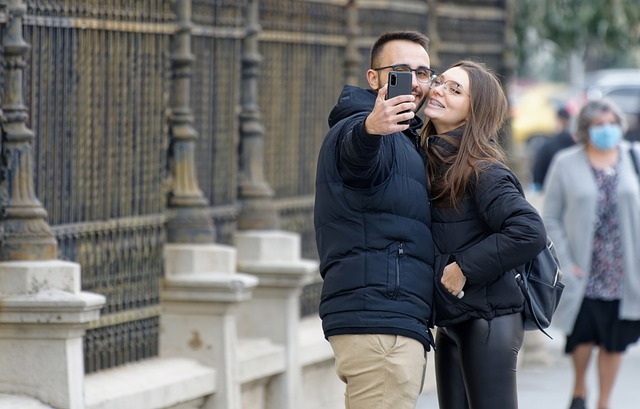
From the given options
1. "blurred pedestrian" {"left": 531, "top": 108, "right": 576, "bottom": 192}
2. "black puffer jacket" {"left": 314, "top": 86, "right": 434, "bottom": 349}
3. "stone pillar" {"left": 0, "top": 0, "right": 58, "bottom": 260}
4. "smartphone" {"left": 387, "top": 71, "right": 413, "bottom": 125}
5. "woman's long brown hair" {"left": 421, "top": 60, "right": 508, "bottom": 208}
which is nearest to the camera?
"smartphone" {"left": 387, "top": 71, "right": 413, "bottom": 125}

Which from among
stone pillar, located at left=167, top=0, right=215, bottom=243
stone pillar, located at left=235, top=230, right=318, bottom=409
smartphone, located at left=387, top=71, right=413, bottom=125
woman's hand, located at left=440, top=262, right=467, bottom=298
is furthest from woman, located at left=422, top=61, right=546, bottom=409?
stone pillar, located at left=235, top=230, right=318, bottom=409

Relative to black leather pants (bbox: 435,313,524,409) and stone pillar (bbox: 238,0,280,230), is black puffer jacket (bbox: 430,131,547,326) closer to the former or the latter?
black leather pants (bbox: 435,313,524,409)

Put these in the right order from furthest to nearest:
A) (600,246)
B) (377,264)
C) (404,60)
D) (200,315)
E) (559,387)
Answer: (559,387) → (600,246) → (200,315) → (404,60) → (377,264)

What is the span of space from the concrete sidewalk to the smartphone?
5213 mm

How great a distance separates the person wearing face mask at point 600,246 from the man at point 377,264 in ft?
11.9

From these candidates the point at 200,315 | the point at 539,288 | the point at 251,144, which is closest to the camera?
the point at 539,288

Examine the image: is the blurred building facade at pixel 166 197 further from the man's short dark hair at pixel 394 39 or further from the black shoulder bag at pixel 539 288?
the black shoulder bag at pixel 539 288

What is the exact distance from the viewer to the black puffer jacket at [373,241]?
512 cm

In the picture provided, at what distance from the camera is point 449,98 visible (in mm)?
5496

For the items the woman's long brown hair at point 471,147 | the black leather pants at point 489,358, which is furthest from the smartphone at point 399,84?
the black leather pants at point 489,358

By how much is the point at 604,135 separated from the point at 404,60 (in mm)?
3642

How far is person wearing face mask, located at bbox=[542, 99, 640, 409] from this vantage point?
874 cm

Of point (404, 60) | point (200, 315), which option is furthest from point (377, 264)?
point (200, 315)

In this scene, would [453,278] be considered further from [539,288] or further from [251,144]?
[251,144]
